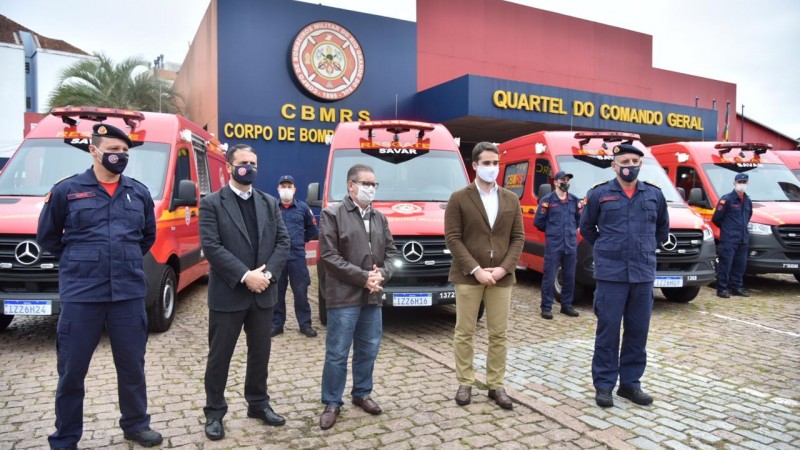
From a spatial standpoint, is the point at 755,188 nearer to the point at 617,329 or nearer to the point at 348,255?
the point at 617,329

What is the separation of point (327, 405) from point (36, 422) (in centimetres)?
207

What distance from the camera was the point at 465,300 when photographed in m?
4.43

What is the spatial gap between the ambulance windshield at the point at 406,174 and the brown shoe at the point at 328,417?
3318 millimetres

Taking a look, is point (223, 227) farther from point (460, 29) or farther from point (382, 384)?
point (460, 29)

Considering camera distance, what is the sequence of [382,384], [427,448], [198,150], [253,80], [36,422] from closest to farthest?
1. [427,448]
2. [36,422]
3. [382,384]
4. [198,150]
5. [253,80]

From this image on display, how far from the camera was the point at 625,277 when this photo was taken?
4367mm

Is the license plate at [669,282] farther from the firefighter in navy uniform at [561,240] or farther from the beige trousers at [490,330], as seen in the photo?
the beige trousers at [490,330]

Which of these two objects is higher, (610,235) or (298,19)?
(298,19)

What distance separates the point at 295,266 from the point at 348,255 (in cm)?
264

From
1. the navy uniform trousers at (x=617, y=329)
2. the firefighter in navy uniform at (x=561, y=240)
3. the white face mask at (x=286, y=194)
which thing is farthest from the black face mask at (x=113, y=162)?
the firefighter in navy uniform at (x=561, y=240)

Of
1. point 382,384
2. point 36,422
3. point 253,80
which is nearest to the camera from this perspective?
point 36,422

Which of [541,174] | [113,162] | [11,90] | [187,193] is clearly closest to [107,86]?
[187,193]

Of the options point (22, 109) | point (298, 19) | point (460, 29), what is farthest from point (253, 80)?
point (22, 109)

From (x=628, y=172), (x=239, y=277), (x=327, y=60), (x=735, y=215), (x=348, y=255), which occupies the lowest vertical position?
(x=239, y=277)
